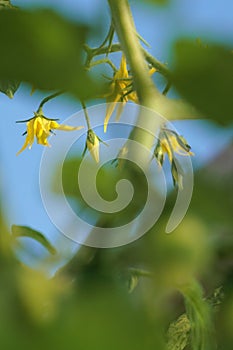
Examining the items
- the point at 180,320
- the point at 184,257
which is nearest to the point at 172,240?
the point at 184,257

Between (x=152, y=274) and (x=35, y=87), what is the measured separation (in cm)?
4

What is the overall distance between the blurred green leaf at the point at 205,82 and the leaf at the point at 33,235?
4 centimetres

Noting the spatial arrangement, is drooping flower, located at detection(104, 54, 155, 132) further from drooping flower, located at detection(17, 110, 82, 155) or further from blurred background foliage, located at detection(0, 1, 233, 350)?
drooping flower, located at detection(17, 110, 82, 155)

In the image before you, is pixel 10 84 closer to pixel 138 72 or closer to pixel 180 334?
pixel 138 72

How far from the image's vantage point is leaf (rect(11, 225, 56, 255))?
5.8 inches

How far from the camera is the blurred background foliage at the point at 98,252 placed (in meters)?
0.10

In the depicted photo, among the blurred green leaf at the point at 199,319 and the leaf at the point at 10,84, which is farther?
the blurred green leaf at the point at 199,319

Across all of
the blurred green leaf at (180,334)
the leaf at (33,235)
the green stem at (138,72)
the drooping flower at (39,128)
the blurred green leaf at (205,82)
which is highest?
the drooping flower at (39,128)

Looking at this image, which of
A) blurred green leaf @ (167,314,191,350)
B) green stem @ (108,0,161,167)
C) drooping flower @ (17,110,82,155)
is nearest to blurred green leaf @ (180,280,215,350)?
green stem @ (108,0,161,167)

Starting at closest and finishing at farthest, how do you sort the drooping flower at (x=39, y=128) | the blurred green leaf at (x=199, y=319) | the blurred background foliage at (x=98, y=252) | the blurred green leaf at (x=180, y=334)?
the blurred background foliage at (x=98, y=252), the blurred green leaf at (x=199, y=319), the blurred green leaf at (x=180, y=334), the drooping flower at (x=39, y=128)

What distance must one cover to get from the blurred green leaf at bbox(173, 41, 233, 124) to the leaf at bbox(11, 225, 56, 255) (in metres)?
0.04

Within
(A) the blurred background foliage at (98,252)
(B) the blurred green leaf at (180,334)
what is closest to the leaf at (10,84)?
(A) the blurred background foliage at (98,252)

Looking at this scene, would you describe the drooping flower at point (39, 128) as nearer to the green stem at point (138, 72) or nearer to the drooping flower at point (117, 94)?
the drooping flower at point (117, 94)

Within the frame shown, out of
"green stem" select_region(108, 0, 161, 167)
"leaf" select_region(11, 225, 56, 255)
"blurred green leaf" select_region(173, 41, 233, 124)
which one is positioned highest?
"green stem" select_region(108, 0, 161, 167)
